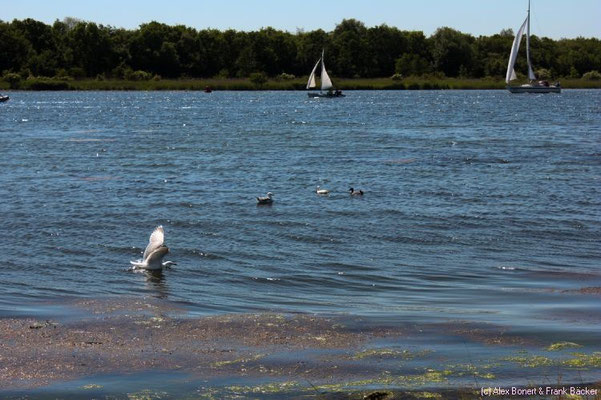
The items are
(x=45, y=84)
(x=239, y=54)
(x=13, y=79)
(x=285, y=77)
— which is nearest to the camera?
(x=13, y=79)

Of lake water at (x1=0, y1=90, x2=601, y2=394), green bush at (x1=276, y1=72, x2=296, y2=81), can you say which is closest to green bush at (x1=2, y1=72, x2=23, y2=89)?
green bush at (x1=276, y1=72, x2=296, y2=81)

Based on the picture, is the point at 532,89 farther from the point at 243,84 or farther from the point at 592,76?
the point at 592,76

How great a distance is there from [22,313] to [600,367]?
28.3ft

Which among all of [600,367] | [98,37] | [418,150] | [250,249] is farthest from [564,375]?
[98,37]

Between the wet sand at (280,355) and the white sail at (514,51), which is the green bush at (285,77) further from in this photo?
the wet sand at (280,355)

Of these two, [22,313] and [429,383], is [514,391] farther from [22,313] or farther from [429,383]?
[22,313]

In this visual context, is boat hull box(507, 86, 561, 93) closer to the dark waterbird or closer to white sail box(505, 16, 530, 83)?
white sail box(505, 16, 530, 83)

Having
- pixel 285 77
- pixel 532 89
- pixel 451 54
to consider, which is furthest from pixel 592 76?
pixel 285 77

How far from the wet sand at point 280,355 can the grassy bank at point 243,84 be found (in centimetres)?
14910

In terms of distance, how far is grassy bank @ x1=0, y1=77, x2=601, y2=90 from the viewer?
16475cm

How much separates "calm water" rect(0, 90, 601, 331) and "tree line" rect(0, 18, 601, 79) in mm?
124985

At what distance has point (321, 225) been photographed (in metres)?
25.3

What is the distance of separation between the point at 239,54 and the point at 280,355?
588ft

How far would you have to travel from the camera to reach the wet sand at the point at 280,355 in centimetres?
1095
